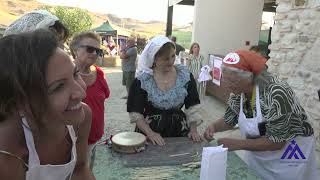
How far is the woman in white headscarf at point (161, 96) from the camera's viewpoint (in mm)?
2326

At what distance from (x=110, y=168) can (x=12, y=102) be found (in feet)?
3.00

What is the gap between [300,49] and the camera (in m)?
4.21

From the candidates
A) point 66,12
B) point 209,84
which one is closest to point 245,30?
point 209,84

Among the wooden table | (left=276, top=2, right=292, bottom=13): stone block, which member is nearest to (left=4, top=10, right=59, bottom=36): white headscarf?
the wooden table

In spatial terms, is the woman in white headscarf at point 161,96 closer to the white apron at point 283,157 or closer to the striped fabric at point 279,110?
the white apron at point 283,157

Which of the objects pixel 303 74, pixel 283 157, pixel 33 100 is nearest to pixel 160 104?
pixel 283 157

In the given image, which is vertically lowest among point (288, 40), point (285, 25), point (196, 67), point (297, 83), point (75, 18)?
point (196, 67)

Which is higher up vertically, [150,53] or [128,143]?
[150,53]

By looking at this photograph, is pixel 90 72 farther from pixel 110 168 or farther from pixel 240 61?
pixel 240 61

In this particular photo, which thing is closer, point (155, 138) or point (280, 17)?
point (155, 138)

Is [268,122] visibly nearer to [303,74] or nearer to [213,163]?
[213,163]

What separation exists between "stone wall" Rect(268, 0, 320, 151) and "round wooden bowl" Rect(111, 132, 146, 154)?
9.28 feet

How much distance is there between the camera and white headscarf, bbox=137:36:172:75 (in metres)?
2.33

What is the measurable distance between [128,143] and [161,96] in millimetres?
494
